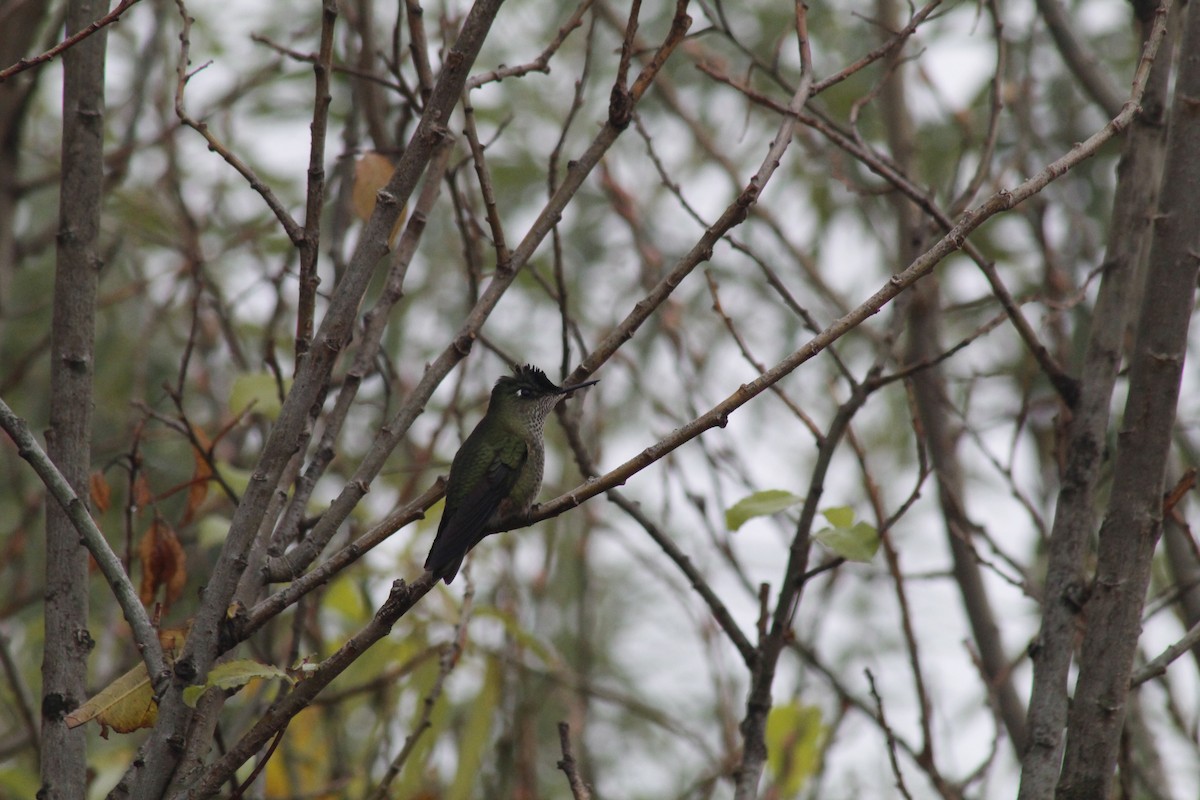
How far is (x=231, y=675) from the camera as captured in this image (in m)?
2.06

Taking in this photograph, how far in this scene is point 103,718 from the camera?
2139 mm

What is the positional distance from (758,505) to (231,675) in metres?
1.41

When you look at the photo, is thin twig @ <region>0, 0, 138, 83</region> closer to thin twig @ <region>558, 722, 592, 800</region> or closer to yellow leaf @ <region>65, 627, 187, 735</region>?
yellow leaf @ <region>65, 627, 187, 735</region>

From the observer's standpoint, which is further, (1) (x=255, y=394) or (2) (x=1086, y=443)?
(1) (x=255, y=394)

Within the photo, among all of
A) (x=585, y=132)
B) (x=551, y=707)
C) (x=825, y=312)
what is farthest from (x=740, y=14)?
(x=551, y=707)

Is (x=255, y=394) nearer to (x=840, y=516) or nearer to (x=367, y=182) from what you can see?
(x=367, y=182)

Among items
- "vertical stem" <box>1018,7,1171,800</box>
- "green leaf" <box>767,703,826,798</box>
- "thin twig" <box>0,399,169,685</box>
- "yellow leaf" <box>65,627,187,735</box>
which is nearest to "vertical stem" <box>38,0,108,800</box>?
"yellow leaf" <box>65,627,187,735</box>

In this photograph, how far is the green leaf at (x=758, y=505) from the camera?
299 cm

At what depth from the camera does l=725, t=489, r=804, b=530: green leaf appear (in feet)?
9.80

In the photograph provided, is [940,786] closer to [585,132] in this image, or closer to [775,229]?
[775,229]

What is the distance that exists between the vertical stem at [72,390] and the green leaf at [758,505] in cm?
150

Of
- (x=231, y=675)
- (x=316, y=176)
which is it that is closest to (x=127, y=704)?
(x=231, y=675)

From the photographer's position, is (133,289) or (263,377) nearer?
(263,377)

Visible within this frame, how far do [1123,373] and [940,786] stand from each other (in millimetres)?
1157
